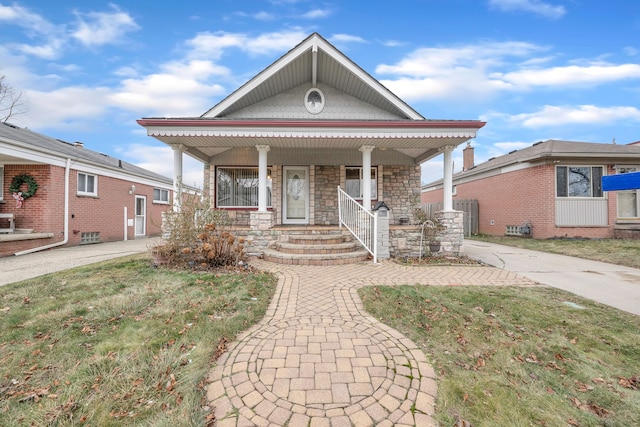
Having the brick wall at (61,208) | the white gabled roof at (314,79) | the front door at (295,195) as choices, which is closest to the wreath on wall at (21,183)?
the brick wall at (61,208)

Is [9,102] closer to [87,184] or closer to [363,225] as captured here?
[87,184]

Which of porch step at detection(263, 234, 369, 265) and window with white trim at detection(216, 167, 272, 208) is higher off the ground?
window with white trim at detection(216, 167, 272, 208)

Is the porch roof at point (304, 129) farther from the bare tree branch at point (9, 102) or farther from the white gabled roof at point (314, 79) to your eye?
the bare tree branch at point (9, 102)

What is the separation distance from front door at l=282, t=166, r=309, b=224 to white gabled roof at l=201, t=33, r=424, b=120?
2849mm

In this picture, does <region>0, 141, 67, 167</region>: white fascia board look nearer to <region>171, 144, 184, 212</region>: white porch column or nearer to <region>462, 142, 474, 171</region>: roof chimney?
<region>171, 144, 184, 212</region>: white porch column

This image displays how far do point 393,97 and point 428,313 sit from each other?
7414 mm

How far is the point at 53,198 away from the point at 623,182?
14.8 metres

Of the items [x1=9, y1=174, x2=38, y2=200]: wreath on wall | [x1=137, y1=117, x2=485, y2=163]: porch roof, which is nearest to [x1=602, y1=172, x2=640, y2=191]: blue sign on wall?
[x1=137, y1=117, x2=485, y2=163]: porch roof

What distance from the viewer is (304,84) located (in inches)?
364

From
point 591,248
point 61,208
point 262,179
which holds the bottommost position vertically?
point 591,248

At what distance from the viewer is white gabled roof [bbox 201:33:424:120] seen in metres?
8.12

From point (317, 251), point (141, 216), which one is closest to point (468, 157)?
point (317, 251)

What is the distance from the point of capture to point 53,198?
9.31 meters

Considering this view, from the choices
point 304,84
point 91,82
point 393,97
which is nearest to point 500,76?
point 393,97
